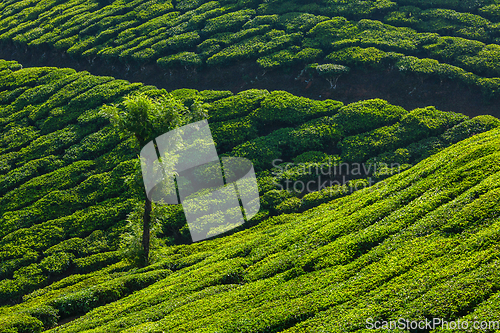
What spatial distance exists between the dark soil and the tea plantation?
10.1ft

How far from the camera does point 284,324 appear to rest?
34.2ft

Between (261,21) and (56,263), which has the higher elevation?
(261,21)

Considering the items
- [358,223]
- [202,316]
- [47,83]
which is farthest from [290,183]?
[47,83]

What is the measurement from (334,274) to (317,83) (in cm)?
2019

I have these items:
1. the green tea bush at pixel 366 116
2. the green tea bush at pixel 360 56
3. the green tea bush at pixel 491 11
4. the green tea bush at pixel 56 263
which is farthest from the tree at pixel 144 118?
the green tea bush at pixel 491 11

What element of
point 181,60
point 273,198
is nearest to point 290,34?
point 181,60

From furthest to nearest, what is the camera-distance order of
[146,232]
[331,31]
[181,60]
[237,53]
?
1. [181,60]
2. [331,31]
3. [237,53]
4. [146,232]

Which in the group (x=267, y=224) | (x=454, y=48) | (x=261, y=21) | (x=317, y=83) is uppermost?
(x=261, y=21)

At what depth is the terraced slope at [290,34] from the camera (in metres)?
27.7

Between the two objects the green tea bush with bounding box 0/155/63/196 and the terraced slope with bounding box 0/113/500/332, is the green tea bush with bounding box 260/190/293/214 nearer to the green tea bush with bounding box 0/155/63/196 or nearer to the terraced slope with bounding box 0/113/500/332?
the terraced slope with bounding box 0/113/500/332

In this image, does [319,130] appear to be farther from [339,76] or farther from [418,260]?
[418,260]

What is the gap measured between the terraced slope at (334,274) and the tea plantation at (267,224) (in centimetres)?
6

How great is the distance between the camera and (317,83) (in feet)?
94.5

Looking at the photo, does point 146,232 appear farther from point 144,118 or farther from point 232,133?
point 232,133
